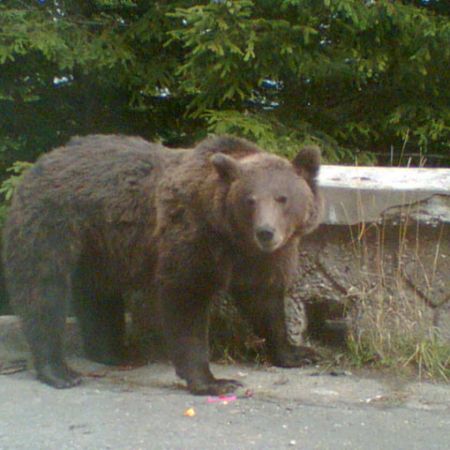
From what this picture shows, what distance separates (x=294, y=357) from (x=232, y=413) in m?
1.36

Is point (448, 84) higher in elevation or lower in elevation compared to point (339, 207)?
higher

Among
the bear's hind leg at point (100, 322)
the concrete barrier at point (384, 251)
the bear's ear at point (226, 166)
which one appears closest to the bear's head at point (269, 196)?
the bear's ear at point (226, 166)

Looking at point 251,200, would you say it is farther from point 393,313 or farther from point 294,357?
point 393,313

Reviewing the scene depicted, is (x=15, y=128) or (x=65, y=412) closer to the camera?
(x=65, y=412)

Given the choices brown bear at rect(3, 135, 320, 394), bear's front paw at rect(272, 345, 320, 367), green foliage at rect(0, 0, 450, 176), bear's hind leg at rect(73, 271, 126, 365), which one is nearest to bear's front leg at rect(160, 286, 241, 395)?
brown bear at rect(3, 135, 320, 394)

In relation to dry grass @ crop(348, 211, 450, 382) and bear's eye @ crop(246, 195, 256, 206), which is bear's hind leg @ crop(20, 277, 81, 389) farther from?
dry grass @ crop(348, 211, 450, 382)

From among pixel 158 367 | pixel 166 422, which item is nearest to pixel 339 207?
pixel 158 367

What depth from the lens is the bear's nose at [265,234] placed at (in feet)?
17.6

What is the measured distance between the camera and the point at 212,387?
5590 mm

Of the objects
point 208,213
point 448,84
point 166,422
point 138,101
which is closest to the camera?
point 166,422

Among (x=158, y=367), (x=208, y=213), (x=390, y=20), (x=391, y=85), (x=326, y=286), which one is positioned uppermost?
(x=390, y=20)

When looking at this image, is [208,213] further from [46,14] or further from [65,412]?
[46,14]

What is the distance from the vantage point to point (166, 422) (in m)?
4.95

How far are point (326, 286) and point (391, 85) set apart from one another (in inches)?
98.9
